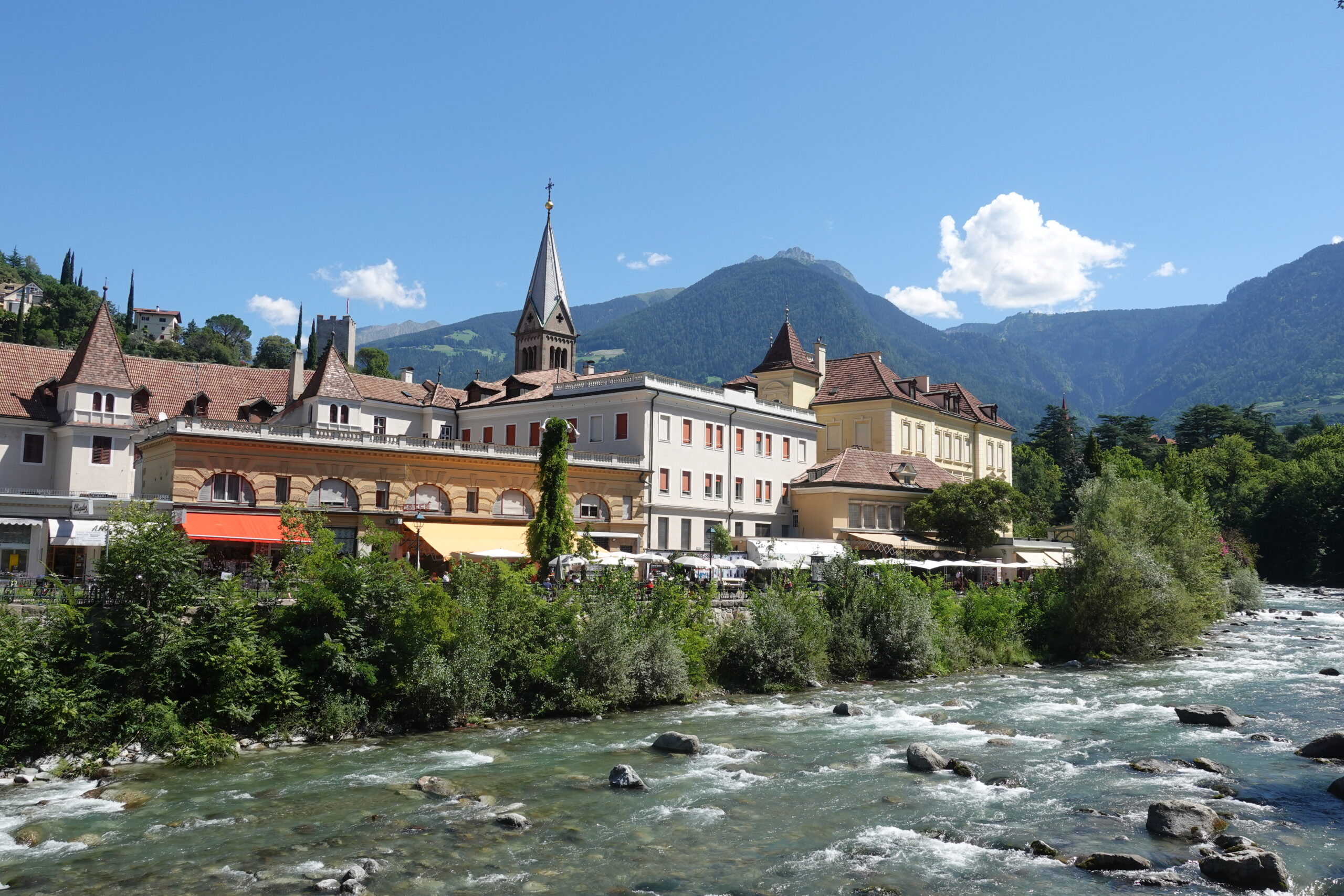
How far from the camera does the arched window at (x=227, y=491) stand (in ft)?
130

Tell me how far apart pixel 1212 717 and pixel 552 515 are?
2104cm

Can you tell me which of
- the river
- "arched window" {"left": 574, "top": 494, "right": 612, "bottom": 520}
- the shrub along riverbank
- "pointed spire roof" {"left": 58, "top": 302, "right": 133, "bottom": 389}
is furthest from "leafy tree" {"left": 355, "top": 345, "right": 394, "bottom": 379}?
the river

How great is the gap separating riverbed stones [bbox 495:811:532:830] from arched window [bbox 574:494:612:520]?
1236 inches

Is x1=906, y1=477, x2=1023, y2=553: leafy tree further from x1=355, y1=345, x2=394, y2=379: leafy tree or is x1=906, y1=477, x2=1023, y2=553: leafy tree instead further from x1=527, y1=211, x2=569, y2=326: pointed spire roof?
x1=355, y1=345, x2=394, y2=379: leafy tree

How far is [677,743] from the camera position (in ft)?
73.2

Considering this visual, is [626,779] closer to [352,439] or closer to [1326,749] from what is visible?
[1326,749]

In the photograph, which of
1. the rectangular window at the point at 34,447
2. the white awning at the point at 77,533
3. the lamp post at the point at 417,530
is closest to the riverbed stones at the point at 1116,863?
the lamp post at the point at 417,530

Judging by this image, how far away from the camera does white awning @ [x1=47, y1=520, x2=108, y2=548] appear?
133 ft

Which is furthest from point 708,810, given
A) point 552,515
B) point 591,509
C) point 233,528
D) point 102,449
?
point 102,449

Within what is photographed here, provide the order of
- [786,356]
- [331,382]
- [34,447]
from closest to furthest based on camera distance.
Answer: [34,447], [331,382], [786,356]

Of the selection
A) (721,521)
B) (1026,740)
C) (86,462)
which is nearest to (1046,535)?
(721,521)

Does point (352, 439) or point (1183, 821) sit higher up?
point (352, 439)

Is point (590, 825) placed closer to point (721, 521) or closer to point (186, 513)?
point (186, 513)

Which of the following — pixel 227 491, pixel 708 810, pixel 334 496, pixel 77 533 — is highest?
pixel 227 491
